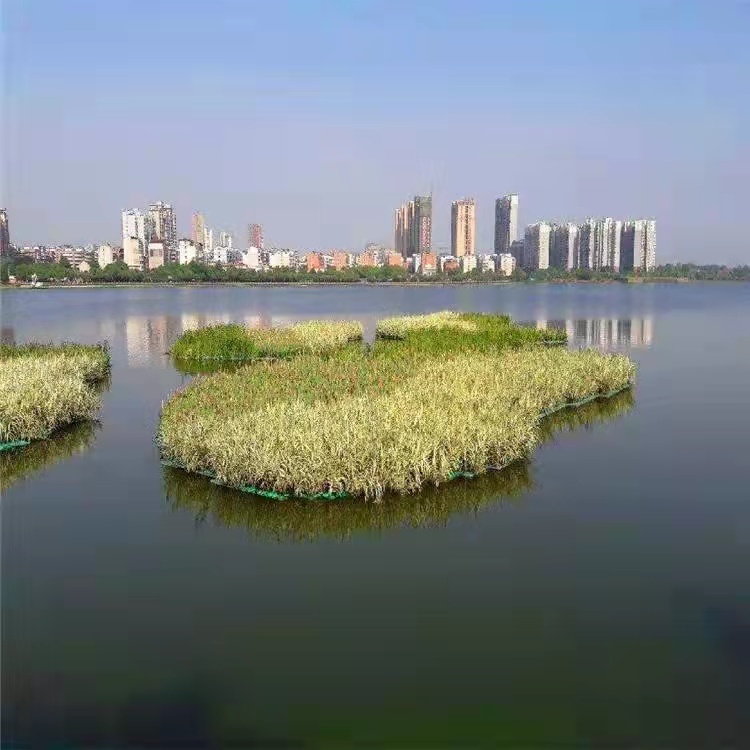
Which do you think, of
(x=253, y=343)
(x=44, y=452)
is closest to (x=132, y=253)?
(x=253, y=343)

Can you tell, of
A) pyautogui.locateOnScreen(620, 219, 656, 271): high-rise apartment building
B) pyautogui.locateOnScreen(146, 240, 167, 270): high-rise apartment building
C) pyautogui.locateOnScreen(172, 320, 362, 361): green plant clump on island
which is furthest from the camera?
pyautogui.locateOnScreen(620, 219, 656, 271): high-rise apartment building

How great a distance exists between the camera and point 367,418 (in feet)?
36.5

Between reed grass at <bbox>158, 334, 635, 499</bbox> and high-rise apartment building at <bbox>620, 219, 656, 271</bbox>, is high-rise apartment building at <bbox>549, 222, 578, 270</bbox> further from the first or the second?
reed grass at <bbox>158, 334, 635, 499</bbox>

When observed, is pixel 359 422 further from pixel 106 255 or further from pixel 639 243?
pixel 639 243

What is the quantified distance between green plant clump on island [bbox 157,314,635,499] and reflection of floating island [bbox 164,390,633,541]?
0.18m

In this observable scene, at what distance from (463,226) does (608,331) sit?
6012 inches

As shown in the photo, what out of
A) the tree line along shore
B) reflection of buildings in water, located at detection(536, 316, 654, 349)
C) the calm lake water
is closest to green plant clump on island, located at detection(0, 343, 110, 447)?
the calm lake water

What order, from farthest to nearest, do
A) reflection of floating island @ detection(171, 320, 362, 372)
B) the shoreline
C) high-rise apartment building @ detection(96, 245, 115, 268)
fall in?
high-rise apartment building @ detection(96, 245, 115, 268), the shoreline, reflection of floating island @ detection(171, 320, 362, 372)

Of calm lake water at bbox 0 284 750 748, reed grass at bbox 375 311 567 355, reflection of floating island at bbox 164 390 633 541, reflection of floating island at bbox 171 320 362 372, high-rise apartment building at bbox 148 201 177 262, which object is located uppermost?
high-rise apartment building at bbox 148 201 177 262

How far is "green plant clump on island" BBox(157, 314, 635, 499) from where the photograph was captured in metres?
9.81

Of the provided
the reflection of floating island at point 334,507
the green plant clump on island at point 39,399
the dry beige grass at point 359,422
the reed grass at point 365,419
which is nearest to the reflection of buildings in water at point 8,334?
the green plant clump on island at point 39,399

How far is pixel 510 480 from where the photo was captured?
10875 millimetres

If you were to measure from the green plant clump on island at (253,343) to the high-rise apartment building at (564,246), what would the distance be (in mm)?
142704

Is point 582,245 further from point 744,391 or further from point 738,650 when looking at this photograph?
point 738,650
